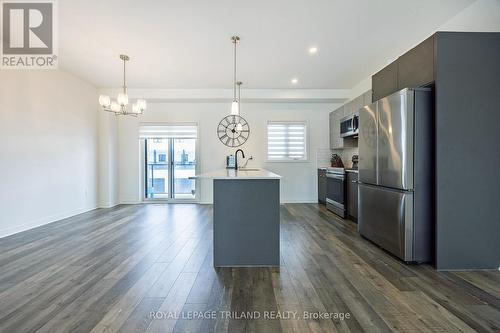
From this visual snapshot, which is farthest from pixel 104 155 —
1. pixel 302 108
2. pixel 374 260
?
pixel 374 260

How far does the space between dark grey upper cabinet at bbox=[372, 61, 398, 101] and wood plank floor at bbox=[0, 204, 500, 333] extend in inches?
80.5

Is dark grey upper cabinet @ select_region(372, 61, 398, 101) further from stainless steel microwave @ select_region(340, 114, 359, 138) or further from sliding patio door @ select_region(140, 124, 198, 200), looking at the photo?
sliding patio door @ select_region(140, 124, 198, 200)

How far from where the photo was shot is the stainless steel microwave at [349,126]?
486cm

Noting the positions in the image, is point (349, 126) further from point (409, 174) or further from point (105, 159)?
point (105, 159)

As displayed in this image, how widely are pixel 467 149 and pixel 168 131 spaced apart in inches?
230

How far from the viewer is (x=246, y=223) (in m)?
2.66

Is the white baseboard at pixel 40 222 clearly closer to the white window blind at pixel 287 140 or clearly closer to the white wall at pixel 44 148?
the white wall at pixel 44 148

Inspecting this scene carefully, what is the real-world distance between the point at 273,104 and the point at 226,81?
5.14 ft

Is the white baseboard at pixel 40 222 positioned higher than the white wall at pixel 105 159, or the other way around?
the white wall at pixel 105 159

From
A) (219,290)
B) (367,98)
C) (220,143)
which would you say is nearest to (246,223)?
(219,290)

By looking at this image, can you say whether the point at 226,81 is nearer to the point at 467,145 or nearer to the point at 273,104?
the point at 273,104

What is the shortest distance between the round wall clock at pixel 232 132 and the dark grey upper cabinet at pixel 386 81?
3418mm

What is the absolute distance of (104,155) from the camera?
20.0 feet

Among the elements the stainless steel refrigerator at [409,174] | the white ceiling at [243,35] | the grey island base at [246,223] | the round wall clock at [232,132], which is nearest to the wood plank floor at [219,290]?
the grey island base at [246,223]
